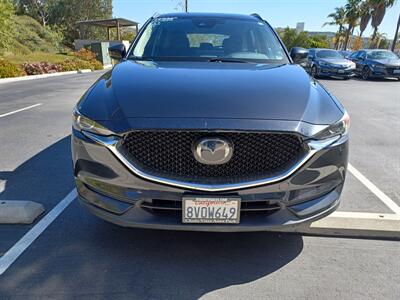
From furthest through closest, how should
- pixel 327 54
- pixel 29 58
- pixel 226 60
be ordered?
pixel 29 58
pixel 327 54
pixel 226 60

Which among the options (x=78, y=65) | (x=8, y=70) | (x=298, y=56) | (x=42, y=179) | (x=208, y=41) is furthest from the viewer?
(x=78, y=65)

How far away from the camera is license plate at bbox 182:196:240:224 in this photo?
7.52 feet

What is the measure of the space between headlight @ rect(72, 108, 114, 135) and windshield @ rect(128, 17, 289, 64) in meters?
→ 1.32

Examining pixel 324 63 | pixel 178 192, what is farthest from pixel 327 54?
pixel 178 192

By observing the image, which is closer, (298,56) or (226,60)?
(226,60)

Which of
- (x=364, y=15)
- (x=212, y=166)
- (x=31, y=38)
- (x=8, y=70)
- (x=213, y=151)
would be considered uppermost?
(x=364, y=15)

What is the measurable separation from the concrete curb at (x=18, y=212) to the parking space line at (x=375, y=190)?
336cm

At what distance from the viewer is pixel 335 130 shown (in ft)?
8.00

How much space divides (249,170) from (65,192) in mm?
2280

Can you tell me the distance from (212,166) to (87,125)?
854 millimetres

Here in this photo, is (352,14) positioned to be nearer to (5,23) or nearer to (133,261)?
(5,23)

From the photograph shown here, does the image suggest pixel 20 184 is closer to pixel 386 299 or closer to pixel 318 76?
pixel 386 299

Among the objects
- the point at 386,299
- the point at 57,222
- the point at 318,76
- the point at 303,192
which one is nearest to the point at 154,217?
the point at 303,192

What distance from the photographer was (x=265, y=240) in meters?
3.00
